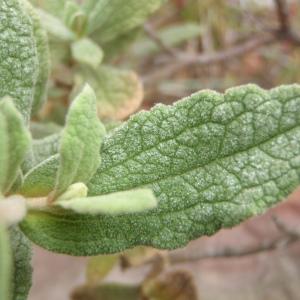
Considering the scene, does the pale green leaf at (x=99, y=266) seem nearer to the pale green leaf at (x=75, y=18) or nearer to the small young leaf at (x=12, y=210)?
the pale green leaf at (x=75, y=18)

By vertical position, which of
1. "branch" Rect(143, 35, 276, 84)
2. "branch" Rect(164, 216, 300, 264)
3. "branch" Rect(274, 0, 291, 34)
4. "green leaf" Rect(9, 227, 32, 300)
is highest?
"green leaf" Rect(9, 227, 32, 300)

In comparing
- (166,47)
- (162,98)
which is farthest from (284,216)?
(166,47)

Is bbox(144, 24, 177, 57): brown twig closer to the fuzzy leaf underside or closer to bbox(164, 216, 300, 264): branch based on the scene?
bbox(164, 216, 300, 264): branch

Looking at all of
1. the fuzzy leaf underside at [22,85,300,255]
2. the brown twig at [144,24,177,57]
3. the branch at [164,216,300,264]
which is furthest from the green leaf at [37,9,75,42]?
the branch at [164,216,300,264]

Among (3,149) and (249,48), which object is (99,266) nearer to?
(3,149)

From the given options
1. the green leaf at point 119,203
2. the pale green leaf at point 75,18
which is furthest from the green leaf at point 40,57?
the green leaf at point 119,203

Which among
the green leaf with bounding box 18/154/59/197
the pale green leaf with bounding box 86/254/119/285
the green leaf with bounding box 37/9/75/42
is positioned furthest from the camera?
the pale green leaf with bounding box 86/254/119/285

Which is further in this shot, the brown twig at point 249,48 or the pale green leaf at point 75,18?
the brown twig at point 249,48
